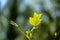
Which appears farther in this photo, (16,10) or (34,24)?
(16,10)

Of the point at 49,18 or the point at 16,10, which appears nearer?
the point at 49,18

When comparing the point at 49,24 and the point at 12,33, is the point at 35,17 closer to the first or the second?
the point at 49,24

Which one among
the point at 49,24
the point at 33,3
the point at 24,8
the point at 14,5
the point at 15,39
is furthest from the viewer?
the point at 14,5

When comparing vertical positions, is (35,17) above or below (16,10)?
below

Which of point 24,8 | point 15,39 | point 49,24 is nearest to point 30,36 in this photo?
point 49,24

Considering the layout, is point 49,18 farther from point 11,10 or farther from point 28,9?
point 11,10

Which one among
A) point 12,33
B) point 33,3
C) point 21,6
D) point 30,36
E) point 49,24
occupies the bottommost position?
point 30,36

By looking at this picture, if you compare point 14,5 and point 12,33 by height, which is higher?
point 14,5

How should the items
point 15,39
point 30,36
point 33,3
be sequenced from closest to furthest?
point 30,36
point 15,39
point 33,3

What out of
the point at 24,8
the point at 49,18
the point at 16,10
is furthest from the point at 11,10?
the point at 49,18
